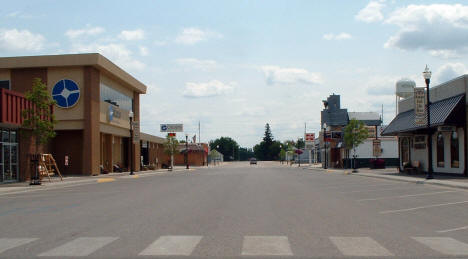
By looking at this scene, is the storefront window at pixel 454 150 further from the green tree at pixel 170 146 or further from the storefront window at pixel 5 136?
the green tree at pixel 170 146

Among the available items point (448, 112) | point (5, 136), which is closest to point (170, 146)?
point (5, 136)

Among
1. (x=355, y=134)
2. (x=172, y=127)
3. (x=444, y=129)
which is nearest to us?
(x=444, y=129)

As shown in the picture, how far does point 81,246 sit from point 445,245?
6.48 metres

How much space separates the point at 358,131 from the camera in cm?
4906

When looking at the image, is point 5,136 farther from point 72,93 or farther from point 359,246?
point 359,246

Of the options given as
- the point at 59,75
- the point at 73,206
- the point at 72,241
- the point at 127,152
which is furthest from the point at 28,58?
the point at 72,241

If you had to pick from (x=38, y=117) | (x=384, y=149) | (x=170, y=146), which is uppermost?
(x=38, y=117)

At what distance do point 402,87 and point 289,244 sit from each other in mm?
54919

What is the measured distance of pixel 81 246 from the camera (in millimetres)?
8930

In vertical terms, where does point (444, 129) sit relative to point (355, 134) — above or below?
below

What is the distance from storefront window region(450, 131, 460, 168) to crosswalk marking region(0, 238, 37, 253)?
90.9 feet

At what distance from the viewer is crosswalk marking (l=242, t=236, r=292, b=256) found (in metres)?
8.30

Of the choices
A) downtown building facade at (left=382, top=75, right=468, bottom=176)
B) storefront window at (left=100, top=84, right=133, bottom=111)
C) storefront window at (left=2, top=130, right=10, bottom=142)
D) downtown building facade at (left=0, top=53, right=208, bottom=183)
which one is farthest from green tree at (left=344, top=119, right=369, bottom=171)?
storefront window at (left=2, top=130, right=10, bottom=142)

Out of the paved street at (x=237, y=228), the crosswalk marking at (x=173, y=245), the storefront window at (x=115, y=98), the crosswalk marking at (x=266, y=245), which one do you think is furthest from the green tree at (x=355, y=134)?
the crosswalk marking at (x=173, y=245)
